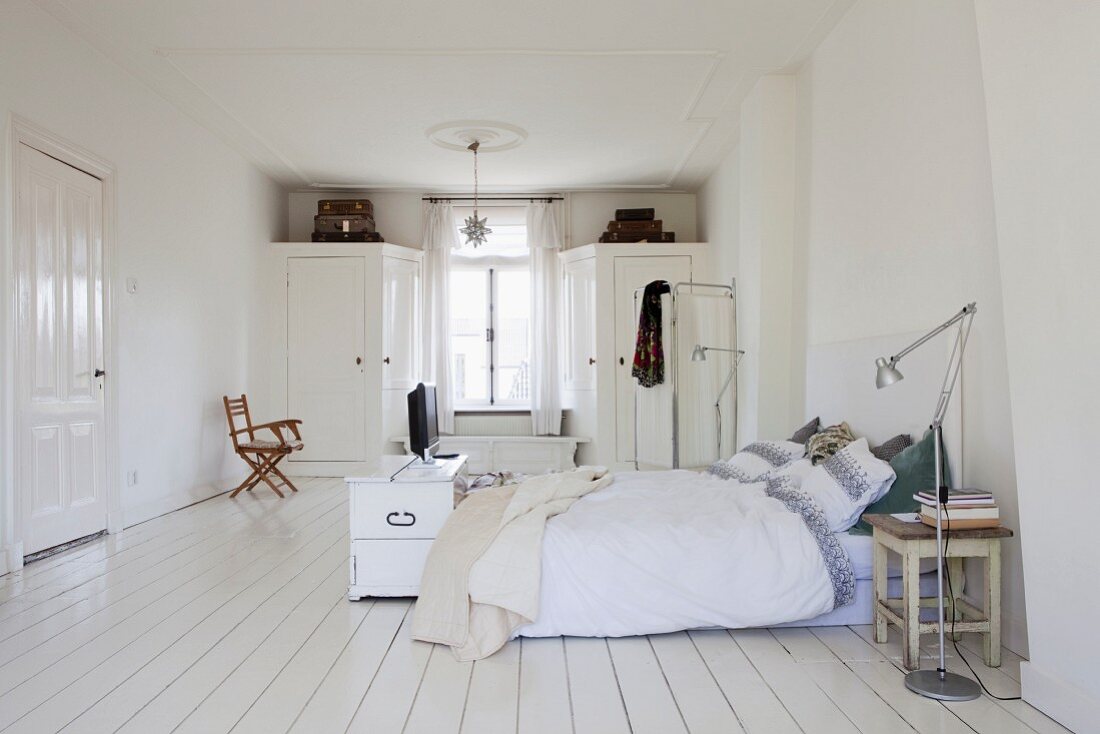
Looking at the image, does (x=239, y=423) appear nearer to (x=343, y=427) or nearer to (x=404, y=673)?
(x=343, y=427)

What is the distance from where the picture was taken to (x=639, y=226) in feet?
24.5

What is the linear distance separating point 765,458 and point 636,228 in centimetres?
394

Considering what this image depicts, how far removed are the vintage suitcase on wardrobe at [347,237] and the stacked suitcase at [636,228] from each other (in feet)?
7.11

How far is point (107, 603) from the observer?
3285 mm

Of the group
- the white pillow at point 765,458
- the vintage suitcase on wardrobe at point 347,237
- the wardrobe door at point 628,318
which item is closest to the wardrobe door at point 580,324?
the wardrobe door at point 628,318

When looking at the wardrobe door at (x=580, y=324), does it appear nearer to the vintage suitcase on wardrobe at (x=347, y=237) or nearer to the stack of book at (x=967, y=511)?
the vintage suitcase on wardrobe at (x=347, y=237)

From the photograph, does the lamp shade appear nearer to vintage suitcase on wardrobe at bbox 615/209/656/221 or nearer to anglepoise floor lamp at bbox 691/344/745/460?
anglepoise floor lamp at bbox 691/344/745/460

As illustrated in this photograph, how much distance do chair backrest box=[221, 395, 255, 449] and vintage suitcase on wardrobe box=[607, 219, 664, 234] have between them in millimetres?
3676

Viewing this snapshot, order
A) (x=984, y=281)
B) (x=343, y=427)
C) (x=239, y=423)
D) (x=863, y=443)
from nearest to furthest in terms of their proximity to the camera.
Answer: (x=984, y=281) → (x=863, y=443) → (x=239, y=423) → (x=343, y=427)

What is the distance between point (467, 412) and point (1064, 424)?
6.20 meters

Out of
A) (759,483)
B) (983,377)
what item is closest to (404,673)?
(759,483)

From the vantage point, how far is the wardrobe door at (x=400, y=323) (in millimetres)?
7324

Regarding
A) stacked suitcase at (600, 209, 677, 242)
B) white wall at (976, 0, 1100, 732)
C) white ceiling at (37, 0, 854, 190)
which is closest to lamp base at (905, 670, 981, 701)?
white wall at (976, 0, 1100, 732)

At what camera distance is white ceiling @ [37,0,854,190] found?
3992 mm
